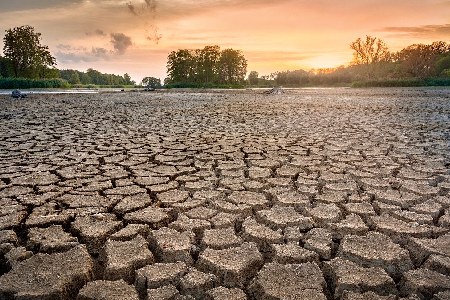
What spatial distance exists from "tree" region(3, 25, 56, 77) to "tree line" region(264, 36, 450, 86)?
29.9 meters

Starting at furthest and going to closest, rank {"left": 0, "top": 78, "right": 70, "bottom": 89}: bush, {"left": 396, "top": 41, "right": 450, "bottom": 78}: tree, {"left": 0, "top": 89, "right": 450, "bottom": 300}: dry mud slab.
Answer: {"left": 396, "top": 41, "right": 450, "bottom": 78}: tree
{"left": 0, "top": 78, "right": 70, "bottom": 89}: bush
{"left": 0, "top": 89, "right": 450, "bottom": 300}: dry mud slab

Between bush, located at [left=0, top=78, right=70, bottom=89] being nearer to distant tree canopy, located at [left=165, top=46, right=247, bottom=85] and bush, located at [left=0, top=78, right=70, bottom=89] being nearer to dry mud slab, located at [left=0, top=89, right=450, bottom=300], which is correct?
distant tree canopy, located at [left=165, top=46, right=247, bottom=85]

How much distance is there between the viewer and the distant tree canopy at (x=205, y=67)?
49.4 metres

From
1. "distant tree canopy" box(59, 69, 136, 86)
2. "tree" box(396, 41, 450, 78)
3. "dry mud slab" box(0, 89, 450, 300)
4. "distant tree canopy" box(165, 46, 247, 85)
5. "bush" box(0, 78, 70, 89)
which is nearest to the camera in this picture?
"dry mud slab" box(0, 89, 450, 300)

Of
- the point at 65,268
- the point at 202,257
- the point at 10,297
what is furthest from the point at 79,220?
the point at 202,257

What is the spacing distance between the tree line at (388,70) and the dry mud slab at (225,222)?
34065 millimetres

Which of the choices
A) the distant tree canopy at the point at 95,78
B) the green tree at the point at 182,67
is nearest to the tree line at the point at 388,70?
the green tree at the point at 182,67

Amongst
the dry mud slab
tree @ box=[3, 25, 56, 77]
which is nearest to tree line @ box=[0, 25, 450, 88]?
tree @ box=[3, 25, 56, 77]

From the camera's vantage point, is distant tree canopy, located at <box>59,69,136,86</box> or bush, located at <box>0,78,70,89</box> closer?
bush, located at <box>0,78,70,89</box>

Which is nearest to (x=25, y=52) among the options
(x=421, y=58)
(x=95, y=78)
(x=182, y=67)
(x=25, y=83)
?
(x=25, y=83)

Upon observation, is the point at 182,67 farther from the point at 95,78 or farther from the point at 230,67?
the point at 95,78

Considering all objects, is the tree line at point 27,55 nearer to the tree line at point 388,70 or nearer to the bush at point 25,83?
the bush at point 25,83

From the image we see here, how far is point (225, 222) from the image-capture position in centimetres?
211

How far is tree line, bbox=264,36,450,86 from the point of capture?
35.8 m
